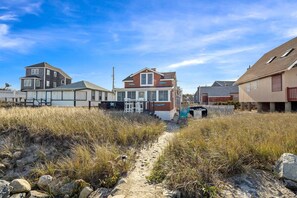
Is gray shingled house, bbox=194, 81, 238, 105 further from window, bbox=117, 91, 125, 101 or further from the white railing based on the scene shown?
window, bbox=117, 91, 125, 101

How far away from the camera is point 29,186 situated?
5188 mm

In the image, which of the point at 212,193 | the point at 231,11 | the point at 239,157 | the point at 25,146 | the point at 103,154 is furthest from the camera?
the point at 231,11

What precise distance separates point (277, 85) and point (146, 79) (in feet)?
39.3

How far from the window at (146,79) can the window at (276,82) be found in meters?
11.4

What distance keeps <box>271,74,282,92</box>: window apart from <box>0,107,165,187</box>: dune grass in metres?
13.9

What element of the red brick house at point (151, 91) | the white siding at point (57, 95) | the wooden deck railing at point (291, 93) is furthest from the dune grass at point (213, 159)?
the white siding at point (57, 95)

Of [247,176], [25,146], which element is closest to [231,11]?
[247,176]

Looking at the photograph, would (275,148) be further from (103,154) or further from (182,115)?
(182,115)

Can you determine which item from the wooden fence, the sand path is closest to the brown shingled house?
the wooden fence

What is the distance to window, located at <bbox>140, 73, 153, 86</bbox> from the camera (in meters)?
18.8

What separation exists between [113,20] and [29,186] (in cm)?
784

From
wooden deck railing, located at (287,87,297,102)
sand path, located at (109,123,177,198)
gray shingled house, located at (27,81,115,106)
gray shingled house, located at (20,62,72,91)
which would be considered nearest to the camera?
sand path, located at (109,123,177,198)

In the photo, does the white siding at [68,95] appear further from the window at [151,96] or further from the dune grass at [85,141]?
the dune grass at [85,141]

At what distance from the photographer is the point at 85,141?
276 inches
